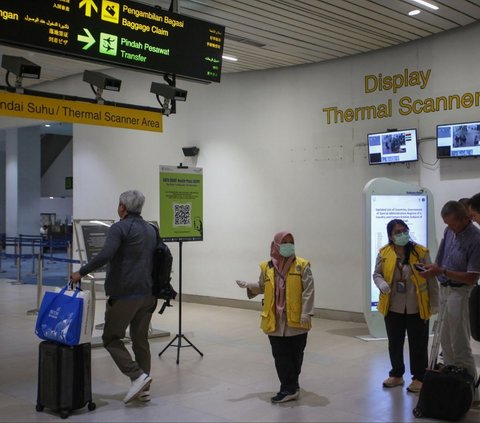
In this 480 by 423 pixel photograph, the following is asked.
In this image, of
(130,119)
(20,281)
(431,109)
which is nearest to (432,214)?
(431,109)

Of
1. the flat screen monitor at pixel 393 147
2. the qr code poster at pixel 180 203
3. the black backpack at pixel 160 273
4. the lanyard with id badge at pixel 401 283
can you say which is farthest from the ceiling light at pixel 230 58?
the lanyard with id badge at pixel 401 283

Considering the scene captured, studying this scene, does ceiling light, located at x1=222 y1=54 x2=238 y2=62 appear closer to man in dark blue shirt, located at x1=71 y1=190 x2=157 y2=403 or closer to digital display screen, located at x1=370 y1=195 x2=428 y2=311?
digital display screen, located at x1=370 y1=195 x2=428 y2=311

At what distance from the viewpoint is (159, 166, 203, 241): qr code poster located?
652 cm

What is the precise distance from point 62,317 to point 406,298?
2.69 meters

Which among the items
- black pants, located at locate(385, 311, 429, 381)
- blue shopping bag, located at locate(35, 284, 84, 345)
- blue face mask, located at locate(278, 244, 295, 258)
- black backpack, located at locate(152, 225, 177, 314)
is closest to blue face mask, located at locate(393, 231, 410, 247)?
black pants, located at locate(385, 311, 429, 381)

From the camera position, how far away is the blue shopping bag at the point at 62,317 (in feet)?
14.6

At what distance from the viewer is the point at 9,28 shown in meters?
4.77

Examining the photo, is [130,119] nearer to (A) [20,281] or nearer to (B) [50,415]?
(B) [50,415]

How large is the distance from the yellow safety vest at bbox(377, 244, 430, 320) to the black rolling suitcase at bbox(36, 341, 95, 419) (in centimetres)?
239

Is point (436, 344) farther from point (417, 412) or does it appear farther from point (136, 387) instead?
point (136, 387)

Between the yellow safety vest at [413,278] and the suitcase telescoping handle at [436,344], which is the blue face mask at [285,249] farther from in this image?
the suitcase telescoping handle at [436,344]

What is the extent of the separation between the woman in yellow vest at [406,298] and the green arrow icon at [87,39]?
2903 mm

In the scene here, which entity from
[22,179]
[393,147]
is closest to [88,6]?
[393,147]

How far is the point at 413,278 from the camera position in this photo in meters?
5.08
